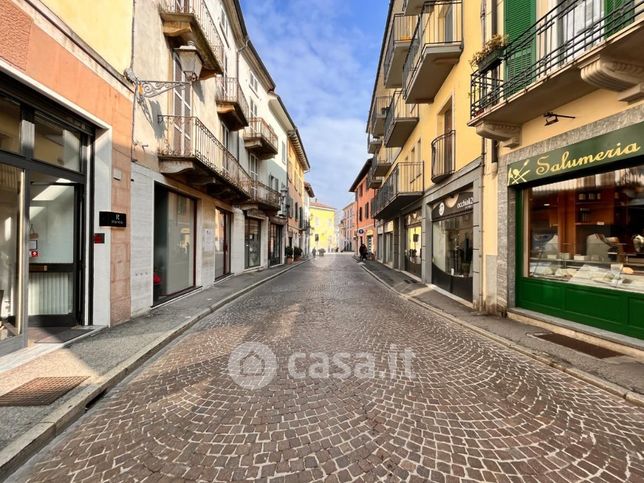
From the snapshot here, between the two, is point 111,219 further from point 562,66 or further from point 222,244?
point 562,66

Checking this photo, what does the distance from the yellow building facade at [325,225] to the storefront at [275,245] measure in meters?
45.3

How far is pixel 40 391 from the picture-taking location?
327 centimetres

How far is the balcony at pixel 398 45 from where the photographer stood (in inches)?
485

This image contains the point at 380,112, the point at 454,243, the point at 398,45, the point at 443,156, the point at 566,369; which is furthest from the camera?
the point at 380,112

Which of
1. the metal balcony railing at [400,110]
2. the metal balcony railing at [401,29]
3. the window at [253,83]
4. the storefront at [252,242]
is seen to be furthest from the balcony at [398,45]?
the storefront at [252,242]

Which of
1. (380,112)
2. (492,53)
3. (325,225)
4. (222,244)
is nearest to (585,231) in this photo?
(492,53)

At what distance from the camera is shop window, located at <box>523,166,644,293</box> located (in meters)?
4.82

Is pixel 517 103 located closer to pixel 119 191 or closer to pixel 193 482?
pixel 193 482

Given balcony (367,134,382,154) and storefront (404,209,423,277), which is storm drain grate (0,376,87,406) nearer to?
storefront (404,209,423,277)

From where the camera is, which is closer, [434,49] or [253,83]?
[434,49]

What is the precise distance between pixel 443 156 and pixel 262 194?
10430 millimetres

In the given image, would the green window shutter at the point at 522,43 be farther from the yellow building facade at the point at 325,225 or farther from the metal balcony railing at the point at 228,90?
the yellow building facade at the point at 325,225

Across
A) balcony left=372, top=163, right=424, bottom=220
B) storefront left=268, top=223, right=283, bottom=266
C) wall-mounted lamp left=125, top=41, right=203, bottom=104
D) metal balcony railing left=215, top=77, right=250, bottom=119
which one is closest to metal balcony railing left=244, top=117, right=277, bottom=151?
metal balcony railing left=215, top=77, right=250, bottom=119

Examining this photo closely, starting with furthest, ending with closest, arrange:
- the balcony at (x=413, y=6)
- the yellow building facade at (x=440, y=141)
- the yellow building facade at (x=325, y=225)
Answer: the yellow building facade at (x=325, y=225) < the balcony at (x=413, y=6) < the yellow building facade at (x=440, y=141)
